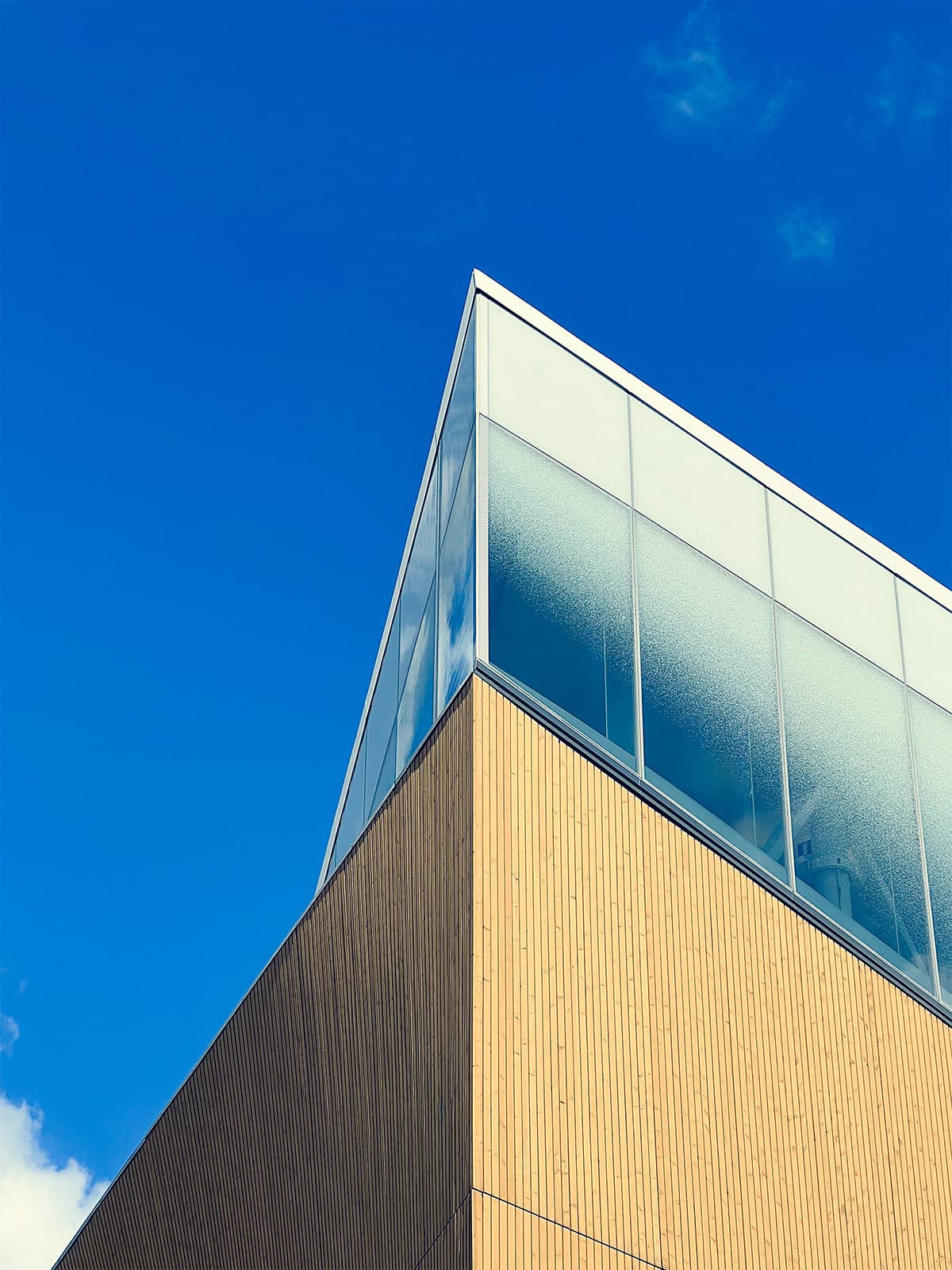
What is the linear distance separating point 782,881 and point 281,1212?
5471 mm

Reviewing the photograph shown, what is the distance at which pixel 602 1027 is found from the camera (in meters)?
11.3

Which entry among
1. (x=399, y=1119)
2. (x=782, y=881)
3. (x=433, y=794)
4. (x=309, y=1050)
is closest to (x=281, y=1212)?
(x=309, y=1050)

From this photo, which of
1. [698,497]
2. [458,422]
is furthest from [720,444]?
[458,422]

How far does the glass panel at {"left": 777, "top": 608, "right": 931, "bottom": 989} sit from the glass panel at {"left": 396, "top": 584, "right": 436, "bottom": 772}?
341 centimetres

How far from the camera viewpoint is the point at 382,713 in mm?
17828

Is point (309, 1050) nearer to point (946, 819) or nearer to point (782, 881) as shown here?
point (782, 881)

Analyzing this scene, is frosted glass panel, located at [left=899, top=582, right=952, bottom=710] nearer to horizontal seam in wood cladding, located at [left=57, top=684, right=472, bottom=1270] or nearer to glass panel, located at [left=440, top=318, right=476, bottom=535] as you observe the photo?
glass panel, located at [left=440, top=318, right=476, bottom=535]

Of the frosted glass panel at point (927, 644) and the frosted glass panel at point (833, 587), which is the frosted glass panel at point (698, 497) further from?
the frosted glass panel at point (927, 644)

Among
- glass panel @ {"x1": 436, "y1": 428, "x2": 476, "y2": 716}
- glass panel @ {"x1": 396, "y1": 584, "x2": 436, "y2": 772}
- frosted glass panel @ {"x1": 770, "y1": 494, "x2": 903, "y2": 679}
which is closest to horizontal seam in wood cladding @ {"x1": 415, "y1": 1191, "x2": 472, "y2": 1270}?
glass panel @ {"x1": 436, "y1": 428, "x2": 476, "y2": 716}

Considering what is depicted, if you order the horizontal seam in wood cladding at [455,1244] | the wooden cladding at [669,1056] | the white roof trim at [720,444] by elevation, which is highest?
the white roof trim at [720,444]

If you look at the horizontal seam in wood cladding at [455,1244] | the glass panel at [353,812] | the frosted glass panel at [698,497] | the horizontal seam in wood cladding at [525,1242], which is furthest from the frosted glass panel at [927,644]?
the horizontal seam in wood cladding at [455,1244]

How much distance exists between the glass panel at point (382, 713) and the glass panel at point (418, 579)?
0.46 m

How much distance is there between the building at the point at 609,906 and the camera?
10953 millimetres

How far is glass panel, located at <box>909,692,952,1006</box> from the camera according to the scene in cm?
1479
